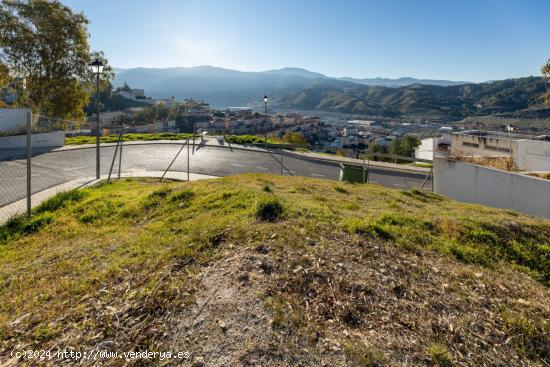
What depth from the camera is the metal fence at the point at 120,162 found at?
14.1 m

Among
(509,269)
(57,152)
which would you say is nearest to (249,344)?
(509,269)

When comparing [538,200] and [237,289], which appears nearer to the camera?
[237,289]

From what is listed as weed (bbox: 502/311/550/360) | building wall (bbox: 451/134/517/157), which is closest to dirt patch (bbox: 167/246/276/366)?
weed (bbox: 502/311/550/360)

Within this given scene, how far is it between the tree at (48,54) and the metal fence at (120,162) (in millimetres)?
2270

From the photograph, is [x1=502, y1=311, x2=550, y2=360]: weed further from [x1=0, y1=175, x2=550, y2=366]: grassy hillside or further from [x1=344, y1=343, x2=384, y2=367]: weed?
[x1=344, y1=343, x2=384, y2=367]: weed

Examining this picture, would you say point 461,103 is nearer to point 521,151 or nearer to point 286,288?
point 521,151

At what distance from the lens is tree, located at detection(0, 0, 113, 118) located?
72.6 ft

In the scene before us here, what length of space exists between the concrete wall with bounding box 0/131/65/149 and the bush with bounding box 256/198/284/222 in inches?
861

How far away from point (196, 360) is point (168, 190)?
627cm

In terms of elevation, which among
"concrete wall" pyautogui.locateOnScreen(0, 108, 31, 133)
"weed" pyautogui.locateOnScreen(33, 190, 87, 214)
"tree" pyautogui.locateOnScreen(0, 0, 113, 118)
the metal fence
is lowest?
"weed" pyautogui.locateOnScreen(33, 190, 87, 214)

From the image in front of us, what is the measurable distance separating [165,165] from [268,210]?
14.9 meters

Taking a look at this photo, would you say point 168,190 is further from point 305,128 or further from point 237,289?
point 305,128

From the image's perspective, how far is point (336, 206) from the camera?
25.1 feet

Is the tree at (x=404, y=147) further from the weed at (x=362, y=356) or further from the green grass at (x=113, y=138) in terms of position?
the weed at (x=362, y=356)
